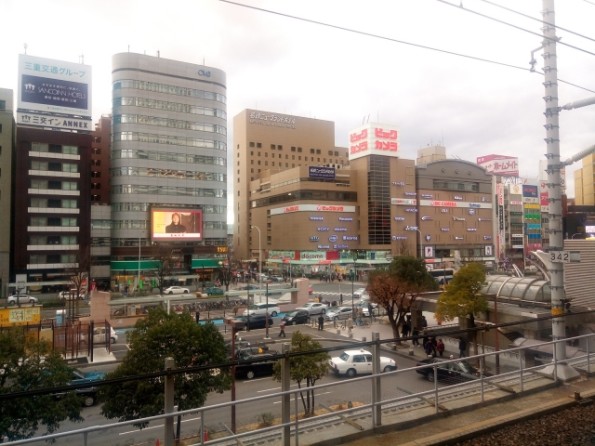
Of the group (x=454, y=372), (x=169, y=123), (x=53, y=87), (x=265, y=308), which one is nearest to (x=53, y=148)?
(x=53, y=87)

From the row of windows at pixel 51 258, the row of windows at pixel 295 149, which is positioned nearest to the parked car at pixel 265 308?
the row of windows at pixel 51 258

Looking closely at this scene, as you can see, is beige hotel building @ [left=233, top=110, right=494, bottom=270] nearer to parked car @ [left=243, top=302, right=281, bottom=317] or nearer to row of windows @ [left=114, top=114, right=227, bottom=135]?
row of windows @ [left=114, top=114, right=227, bottom=135]

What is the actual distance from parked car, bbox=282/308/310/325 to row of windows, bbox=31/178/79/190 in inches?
1233

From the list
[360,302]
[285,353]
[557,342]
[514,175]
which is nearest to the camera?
[285,353]

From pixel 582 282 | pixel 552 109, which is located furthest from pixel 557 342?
pixel 582 282

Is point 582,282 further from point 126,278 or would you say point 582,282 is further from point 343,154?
point 343,154

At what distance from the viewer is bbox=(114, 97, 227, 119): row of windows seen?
57644mm

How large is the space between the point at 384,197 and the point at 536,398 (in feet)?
227

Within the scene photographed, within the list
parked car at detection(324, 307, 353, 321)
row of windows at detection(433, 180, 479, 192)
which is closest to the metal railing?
parked car at detection(324, 307, 353, 321)

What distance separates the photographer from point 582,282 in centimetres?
1652

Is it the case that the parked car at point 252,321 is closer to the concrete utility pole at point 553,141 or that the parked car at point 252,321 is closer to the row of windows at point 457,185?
the concrete utility pole at point 553,141

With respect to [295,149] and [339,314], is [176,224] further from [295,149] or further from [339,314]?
[295,149]

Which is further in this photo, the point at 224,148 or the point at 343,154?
the point at 343,154

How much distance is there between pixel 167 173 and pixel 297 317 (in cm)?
3459
